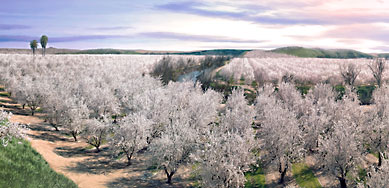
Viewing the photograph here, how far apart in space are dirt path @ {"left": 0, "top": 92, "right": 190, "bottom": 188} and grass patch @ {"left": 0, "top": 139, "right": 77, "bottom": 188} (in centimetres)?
474

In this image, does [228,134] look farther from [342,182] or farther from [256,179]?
[342,182]

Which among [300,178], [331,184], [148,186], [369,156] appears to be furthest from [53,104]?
[369,156]

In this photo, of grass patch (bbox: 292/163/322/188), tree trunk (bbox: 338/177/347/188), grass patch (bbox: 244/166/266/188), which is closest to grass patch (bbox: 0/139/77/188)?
grass patch (bbox: 244/166/266/188)

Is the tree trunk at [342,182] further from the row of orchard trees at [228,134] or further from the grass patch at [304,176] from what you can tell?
the grass patch at [304,176]

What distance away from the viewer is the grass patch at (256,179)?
140 feet

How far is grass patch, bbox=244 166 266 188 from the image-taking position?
42594mm

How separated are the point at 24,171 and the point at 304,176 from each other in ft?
138

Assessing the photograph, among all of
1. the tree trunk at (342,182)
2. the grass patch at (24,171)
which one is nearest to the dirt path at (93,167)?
the grass patch at (24,171)

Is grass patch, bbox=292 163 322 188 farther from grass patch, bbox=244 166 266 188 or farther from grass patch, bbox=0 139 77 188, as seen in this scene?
grass patch, bbox=0 139 77 188

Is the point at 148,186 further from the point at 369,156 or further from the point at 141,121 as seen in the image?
the point at 369,156

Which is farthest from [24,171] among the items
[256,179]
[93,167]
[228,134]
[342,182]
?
[342,182]

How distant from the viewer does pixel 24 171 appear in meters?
33.4

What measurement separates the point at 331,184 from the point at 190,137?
23.6 m

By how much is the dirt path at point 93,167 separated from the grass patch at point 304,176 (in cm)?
1848
